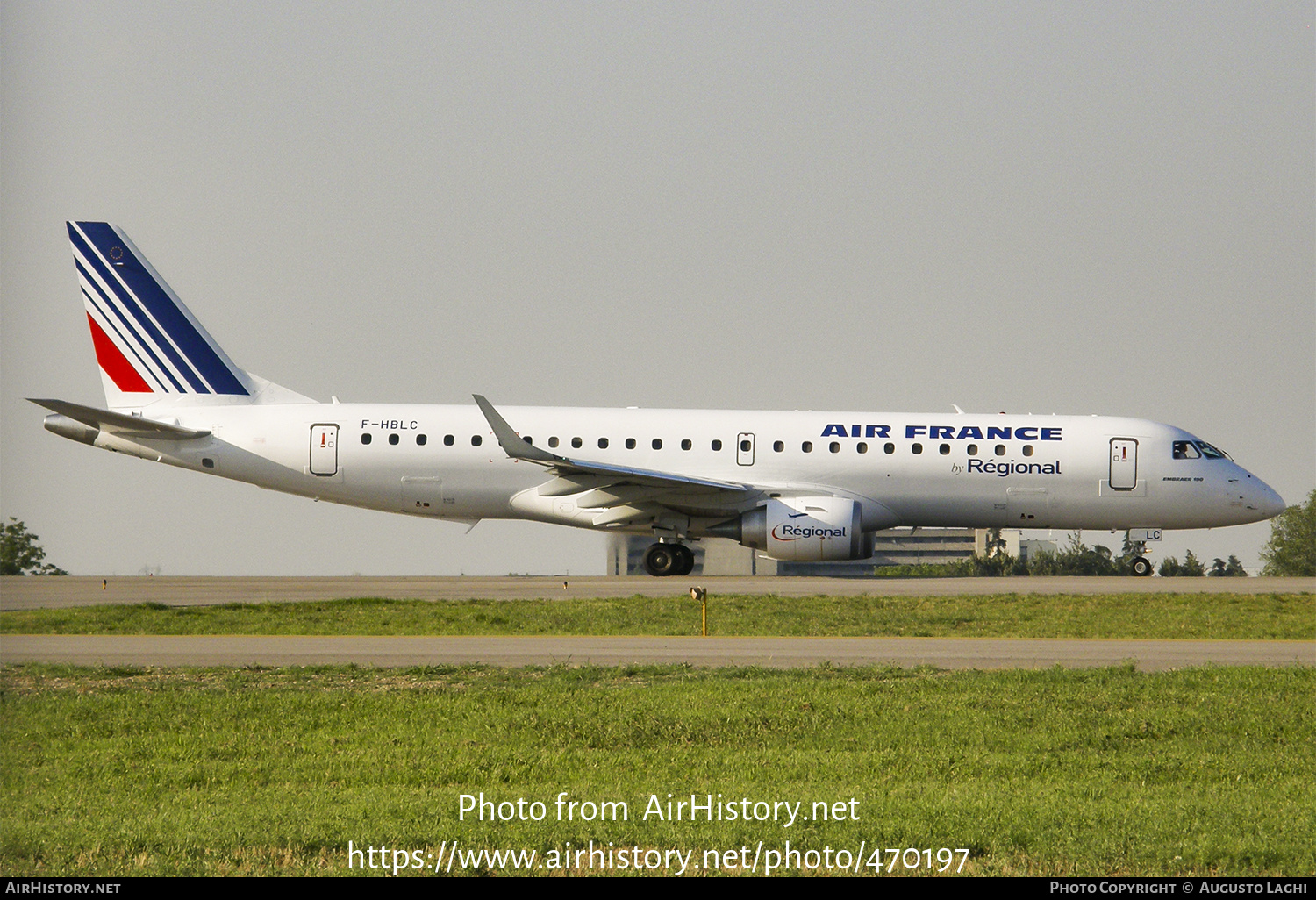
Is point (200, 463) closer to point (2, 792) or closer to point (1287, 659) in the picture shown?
point (1287, 659)

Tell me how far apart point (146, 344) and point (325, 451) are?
17.8ft

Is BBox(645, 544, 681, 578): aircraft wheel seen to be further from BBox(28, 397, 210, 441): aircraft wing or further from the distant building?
BBox(28, 397, 210, 441): aircraft wing

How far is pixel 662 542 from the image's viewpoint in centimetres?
2909

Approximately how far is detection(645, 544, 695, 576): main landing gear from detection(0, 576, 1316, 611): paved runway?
26cm

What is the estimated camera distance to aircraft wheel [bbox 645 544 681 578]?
28.9 meters

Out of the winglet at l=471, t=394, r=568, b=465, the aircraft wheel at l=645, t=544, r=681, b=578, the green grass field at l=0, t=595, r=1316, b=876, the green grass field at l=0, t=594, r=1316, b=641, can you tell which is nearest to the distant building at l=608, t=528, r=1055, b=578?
the aircraft wheel at l=645, t=544, r=681, b=578

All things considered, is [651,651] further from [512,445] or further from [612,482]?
[612,482]

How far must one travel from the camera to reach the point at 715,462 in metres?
28.3

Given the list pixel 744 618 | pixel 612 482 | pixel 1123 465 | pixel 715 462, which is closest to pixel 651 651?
pixel 744 618

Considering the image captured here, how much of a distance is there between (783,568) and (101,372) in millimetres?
53885

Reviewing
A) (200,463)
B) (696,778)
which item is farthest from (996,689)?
(200,463)

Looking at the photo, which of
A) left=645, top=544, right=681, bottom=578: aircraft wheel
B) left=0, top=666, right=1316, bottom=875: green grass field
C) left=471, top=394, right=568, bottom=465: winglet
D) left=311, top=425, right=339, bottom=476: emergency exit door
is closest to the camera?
left=0, top=666, right=1316, bottom=875: green grass field

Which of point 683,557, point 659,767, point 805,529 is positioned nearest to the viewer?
point 659,767

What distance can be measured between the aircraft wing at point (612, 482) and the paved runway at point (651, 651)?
27.5 feet
